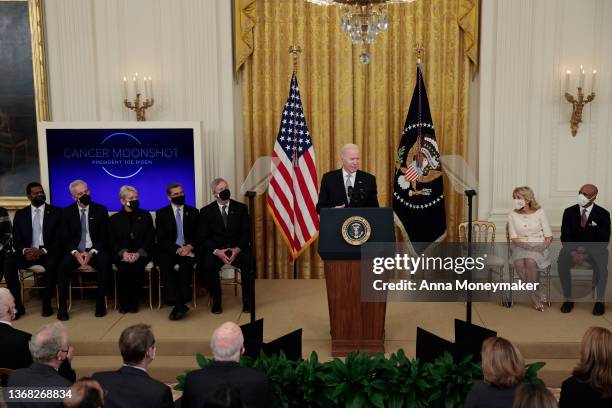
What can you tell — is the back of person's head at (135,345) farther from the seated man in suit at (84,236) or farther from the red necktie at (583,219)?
the red necktie at (583,219)

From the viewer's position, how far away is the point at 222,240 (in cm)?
721

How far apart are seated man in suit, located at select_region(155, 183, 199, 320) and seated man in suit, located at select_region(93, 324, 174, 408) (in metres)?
3.30

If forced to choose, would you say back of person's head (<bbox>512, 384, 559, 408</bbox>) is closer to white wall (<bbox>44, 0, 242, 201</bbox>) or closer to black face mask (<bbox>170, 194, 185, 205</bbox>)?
black face mask (<bbox>170, 194, 185, 205</bbox>)

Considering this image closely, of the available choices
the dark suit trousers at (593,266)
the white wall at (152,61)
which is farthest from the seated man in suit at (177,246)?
the dark suit trousers at (593,266)

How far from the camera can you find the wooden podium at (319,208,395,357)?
5555 mm

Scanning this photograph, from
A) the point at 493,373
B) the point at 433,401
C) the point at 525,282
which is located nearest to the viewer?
the point at 493,373

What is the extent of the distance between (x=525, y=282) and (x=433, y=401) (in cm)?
348

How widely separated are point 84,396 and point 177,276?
426 cm

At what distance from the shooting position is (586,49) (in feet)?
26.3

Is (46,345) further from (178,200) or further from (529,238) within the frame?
(529,238)

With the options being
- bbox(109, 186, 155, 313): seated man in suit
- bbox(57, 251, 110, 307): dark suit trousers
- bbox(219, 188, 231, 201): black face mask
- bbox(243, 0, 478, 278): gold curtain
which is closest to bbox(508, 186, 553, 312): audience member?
bbox(243, 0, 478, 278): gold curtain

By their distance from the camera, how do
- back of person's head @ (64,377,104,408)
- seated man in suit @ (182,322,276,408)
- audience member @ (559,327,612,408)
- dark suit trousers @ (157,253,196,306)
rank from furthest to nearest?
dark suit trousers @ (157,253,196,306) → seated man in suit @ (182,322,276,408) → audience member @ (559,327,612,408) → back of person's head @ (64,377,104,408)

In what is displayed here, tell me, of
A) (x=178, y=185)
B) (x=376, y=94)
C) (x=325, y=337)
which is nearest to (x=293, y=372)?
(x=325, y=337)

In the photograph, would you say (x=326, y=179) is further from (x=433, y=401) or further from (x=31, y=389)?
(x=31, y=389)
